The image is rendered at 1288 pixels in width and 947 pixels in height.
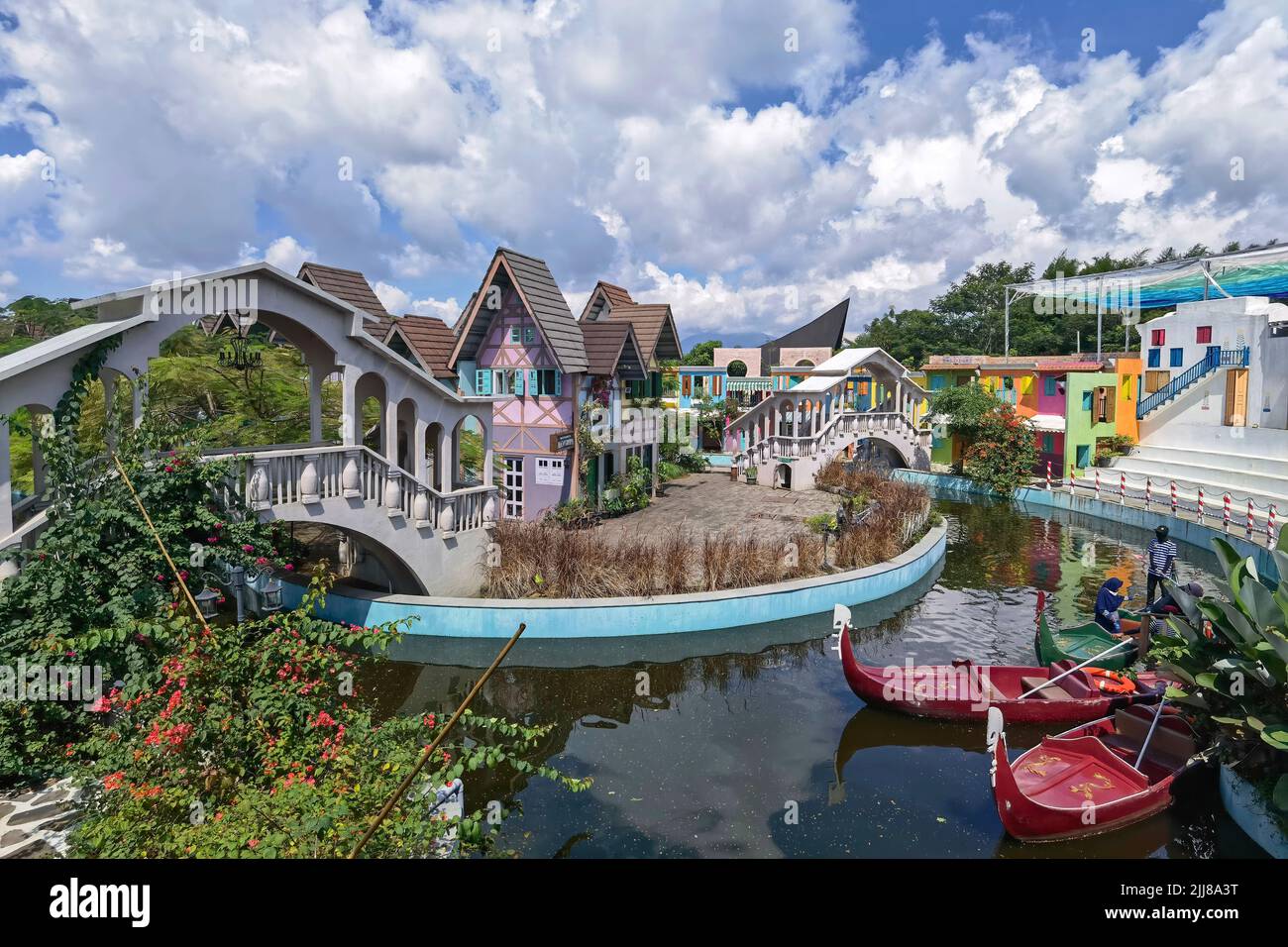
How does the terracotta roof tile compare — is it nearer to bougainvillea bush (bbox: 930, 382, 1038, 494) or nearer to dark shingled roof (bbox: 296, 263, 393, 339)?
dark shingled roof (bbox: 296, 263, 393, 339)

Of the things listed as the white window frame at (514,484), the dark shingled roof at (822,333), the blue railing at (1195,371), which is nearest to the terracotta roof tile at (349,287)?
the white window frame at (514,484)

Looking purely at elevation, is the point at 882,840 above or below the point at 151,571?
below

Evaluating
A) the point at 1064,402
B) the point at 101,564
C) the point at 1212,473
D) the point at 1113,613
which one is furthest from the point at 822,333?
the point at 101,564

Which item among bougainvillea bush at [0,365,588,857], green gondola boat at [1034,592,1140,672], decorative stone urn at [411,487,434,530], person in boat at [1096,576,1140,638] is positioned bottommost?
green gondola boat at [1034,592,1140,672]

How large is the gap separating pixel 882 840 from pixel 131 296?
11.9 meters

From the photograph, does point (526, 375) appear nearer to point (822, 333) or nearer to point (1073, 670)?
point (1073, 670)

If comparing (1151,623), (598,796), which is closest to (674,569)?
(598,796)

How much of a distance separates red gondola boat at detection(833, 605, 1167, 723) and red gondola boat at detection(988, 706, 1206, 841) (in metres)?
0.79

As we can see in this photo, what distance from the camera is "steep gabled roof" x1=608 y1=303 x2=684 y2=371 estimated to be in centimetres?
2626

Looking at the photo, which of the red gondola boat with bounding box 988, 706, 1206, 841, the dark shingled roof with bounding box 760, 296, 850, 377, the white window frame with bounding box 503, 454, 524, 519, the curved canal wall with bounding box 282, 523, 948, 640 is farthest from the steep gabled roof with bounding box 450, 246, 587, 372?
the dark shingled roof with bounding box 760, 296, 850, 377

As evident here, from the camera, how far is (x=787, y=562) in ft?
59.9

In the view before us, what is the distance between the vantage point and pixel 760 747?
1123 centimetres
